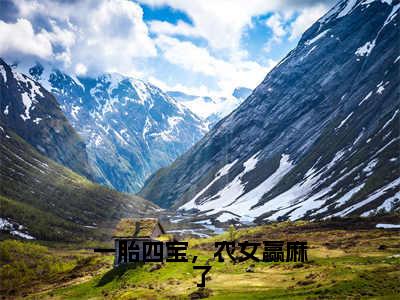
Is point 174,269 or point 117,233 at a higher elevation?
point 117,233

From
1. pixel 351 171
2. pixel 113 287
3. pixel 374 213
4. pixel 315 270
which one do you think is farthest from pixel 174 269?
pixel 351 171

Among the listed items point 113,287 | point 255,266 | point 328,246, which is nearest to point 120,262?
point 113,287

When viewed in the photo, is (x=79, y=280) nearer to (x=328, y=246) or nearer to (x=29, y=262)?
(x=328, y=246)

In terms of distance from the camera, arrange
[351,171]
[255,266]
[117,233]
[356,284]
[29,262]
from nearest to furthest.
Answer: [356,284] < [255,266] < [117,233] < [29,262] < [351,171]

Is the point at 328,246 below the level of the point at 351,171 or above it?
below

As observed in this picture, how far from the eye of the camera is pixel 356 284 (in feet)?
130

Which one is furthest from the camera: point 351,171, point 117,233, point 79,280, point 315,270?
point 351,171

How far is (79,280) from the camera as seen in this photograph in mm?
71062

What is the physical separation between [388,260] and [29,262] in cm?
11551

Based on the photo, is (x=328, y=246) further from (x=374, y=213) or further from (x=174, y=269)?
(x=374, y=213)

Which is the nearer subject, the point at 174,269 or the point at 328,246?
the point at 174,269

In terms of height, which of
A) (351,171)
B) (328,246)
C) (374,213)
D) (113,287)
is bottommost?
(113,287)

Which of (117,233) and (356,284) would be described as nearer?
(356,284)

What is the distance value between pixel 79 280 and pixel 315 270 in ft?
126
